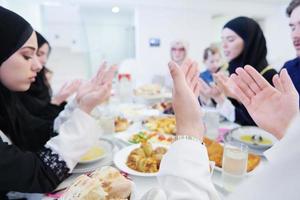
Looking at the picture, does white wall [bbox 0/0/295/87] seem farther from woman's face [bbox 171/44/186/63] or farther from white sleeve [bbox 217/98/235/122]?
white sleeve [bbox 217/98/235/122]

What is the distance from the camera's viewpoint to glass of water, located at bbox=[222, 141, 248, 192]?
75cm

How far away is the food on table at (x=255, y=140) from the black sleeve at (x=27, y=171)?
2.77ft

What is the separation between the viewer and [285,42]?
505 cm

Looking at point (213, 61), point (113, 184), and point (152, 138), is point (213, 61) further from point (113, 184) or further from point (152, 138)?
point (113, 184)

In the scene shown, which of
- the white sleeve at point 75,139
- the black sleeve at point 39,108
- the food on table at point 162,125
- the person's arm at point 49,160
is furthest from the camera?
the black sleeve at point 39,108

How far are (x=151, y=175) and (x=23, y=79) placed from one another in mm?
655

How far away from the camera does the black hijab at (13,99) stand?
0.84 meters

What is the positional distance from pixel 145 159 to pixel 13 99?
66cm

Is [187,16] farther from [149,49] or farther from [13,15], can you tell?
[13,15]

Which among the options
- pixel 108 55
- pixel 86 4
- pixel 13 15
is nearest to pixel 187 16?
pixel 86 4

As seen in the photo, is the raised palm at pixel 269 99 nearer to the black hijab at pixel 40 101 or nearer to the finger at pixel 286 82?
the finger at pixel 286 82

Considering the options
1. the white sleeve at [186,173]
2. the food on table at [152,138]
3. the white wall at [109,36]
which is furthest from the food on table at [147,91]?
the white wall at [109,36]

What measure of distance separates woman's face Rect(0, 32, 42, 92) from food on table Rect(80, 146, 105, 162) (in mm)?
397

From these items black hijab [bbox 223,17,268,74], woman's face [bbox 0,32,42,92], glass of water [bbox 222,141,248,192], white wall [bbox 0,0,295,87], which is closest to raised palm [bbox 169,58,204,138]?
glass of water [bbox 222,141,248,192]
